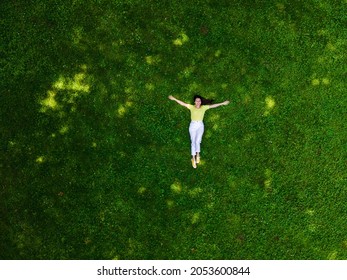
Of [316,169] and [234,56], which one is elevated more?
[234,56]

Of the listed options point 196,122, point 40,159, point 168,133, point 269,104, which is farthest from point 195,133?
point 40,159

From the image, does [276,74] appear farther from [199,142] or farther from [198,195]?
[198,195]

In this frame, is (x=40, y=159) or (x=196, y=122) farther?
(x=40, y=159)

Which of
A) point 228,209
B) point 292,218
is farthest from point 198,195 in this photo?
point 292,218

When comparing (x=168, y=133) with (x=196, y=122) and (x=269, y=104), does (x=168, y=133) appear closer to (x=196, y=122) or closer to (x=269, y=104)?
(x=196, y=122)
